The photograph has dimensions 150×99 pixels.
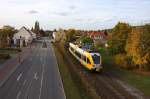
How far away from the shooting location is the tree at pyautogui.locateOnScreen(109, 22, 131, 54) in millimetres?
66875

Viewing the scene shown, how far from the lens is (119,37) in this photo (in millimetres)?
67312

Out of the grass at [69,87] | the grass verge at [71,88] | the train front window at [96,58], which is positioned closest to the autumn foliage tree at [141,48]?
the train front window at [96,58]

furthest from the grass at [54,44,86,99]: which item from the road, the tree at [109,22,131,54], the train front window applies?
the tree at [109,22,131,54]

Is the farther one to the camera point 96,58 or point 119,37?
point 119,37

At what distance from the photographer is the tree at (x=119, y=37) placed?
6688 cm

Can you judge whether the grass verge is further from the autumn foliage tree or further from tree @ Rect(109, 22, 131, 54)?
tree @ Rect(109, 22, 131, 54)

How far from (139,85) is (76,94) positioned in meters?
9.00

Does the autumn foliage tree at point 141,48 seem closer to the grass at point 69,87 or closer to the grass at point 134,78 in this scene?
the grass at point 134,78

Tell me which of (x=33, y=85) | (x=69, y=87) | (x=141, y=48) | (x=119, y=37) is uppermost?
(x=119, y=37)

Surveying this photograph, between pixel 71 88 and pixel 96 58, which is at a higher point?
pixel 96 58

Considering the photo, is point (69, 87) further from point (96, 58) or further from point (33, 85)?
point (96, 58)

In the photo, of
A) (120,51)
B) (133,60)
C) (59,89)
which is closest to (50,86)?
(59,89)

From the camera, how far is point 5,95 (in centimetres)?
2939

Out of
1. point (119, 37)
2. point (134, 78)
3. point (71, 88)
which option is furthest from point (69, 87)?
point (119, 37)
